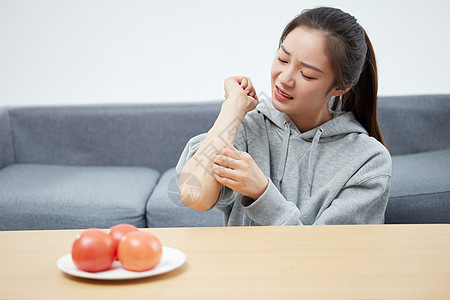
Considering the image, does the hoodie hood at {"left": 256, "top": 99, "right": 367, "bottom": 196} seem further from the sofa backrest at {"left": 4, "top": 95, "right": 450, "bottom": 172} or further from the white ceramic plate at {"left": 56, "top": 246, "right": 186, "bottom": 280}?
the sofa backrest at {"left": 4, "top": 95, "right": 450, "bottom": 172}

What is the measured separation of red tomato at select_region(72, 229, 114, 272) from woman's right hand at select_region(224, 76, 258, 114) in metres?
0.63

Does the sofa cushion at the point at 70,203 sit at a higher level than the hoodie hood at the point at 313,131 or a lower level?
lower

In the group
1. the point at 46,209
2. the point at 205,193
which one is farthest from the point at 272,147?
the point at 46,209

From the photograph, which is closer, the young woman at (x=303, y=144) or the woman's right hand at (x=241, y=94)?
the young woman at (x=303, y=144)

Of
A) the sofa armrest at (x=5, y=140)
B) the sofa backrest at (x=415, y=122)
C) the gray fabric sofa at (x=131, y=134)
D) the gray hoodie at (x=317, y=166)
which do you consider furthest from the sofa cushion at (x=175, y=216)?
the sofa backrest at (x=415, y=122)

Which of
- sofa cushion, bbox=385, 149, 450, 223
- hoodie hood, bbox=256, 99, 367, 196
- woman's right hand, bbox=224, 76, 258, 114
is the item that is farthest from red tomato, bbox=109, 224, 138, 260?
sofa cushion, bbox=385, 149, 450, 223

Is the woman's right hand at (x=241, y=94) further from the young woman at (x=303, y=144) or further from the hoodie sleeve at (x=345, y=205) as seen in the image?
the hoodie sleeve at (x=345, y=205)

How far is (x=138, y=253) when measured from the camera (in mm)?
739

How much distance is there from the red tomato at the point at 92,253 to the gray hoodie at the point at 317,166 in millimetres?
476

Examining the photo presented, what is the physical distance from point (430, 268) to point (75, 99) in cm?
251

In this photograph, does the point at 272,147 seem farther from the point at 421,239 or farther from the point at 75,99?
the point at 75,99

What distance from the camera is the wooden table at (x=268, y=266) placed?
0.71m

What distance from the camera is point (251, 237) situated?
3.02ft

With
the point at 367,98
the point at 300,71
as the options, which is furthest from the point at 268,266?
the point at 367,98
